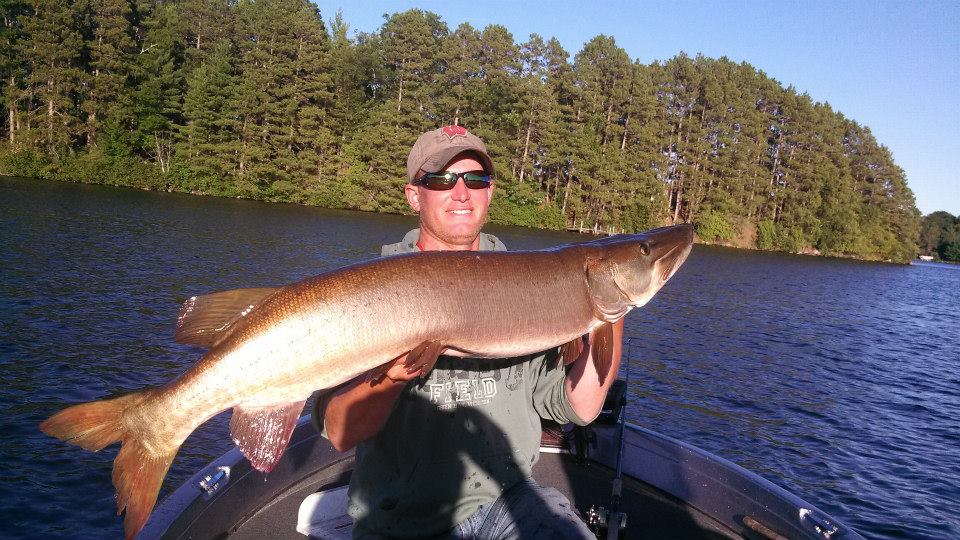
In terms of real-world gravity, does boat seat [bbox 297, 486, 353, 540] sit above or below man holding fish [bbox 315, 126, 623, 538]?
below

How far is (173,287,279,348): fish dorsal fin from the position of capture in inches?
96.3

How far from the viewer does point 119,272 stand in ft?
48.9

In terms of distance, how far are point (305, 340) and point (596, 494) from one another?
2.98 m

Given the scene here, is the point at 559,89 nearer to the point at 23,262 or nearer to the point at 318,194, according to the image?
the point at 318,194

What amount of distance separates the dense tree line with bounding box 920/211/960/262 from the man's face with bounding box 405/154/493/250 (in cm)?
14251

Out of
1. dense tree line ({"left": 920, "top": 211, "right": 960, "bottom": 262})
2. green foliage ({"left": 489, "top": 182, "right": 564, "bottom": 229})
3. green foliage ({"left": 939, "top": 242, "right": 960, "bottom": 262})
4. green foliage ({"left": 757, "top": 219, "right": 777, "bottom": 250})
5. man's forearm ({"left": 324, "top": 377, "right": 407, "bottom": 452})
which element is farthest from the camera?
dense tree line ({"left": 920, "top": 211, "right": 960, "bottom": 262})

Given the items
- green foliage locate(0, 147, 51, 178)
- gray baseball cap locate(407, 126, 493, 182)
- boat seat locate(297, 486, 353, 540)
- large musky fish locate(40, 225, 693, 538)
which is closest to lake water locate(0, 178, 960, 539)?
boat seat locate(297, 486, 353, 540)

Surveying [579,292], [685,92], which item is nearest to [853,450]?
[579,292]

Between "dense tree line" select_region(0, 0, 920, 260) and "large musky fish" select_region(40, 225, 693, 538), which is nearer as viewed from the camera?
"large musky fish" select_region(40, 225, 693, 538)

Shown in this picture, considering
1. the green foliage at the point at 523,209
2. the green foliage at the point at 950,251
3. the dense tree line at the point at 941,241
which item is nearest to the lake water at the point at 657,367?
the green foliage at the point at 523,209

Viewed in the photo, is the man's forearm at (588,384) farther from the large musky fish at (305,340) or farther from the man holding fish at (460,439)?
the large musky fish at (305,340)

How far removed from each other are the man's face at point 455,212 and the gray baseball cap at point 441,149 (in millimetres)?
48

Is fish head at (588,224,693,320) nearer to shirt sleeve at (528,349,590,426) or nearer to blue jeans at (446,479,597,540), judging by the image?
shirt sleeve at (528,349,590,426)

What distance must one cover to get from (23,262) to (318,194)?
33865 mm
